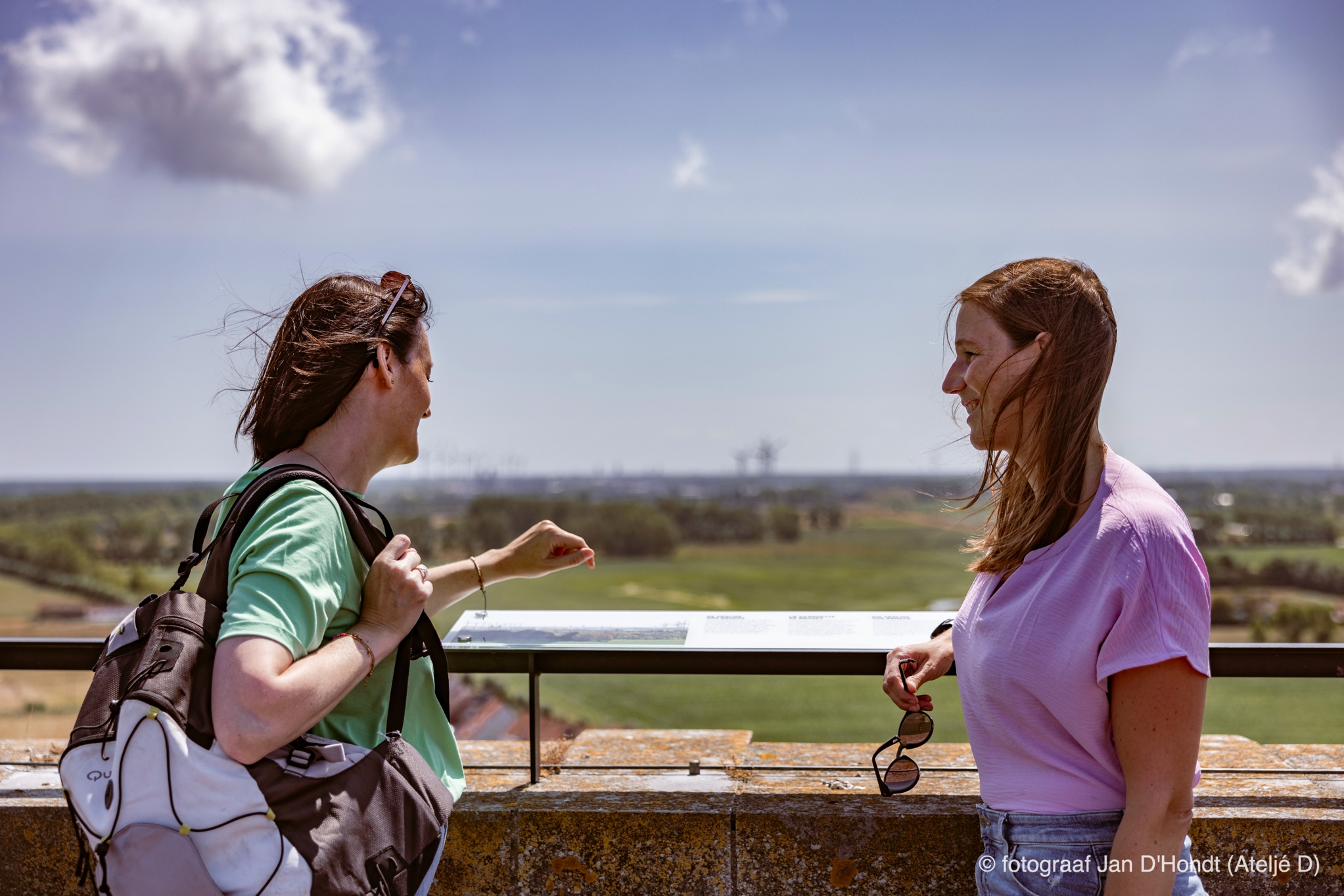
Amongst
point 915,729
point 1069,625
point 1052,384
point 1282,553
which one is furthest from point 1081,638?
point 1282,553

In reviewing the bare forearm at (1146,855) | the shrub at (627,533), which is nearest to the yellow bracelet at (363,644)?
the bare forearm at (1146,855)

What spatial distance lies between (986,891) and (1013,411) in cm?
93

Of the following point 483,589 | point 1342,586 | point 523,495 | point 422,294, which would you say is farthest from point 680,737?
point 523,495

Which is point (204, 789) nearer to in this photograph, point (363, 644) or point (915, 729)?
point (363, 644)

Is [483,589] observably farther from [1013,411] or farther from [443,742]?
[1013,411]

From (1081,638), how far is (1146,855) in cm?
37

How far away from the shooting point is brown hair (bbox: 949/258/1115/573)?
6.32 feet

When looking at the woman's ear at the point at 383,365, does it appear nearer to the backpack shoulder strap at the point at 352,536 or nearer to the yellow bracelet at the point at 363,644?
the backpack shoulder strap at the point at 352,536

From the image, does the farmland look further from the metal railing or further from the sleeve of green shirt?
the sleeve of green shirt

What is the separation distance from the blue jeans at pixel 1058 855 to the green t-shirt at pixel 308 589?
3.47 feet

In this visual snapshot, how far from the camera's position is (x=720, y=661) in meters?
2.86

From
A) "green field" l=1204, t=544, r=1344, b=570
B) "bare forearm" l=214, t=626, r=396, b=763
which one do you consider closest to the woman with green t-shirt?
"bare forearm" l=214, t=626, r=396, b=763

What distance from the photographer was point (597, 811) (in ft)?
9.17

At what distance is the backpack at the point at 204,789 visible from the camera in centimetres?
161
